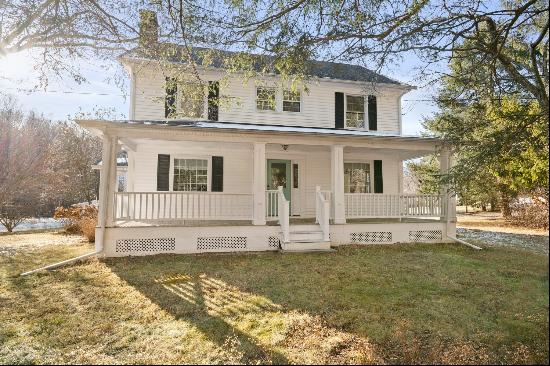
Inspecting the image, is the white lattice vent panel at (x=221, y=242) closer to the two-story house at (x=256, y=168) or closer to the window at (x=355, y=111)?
the two-story house at (x=256, y=168)

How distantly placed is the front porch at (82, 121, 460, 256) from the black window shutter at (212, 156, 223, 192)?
0.12 ft

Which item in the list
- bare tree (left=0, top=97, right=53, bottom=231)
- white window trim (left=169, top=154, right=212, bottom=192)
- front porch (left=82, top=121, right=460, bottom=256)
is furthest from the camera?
bare tree (left=0, top=97, right=53, bottom=231)

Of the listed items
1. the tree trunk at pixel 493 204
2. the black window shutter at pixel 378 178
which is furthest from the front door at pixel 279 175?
the tree trunk at pixel 493 204

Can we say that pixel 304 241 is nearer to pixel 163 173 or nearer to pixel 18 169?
pixel 163 173

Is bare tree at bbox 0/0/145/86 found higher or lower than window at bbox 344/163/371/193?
higher

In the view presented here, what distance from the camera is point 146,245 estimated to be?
346 inches

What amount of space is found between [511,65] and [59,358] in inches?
277

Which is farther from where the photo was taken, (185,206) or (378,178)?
(378,178)

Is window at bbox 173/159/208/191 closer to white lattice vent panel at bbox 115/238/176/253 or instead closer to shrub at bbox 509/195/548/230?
white lattice vent panel at bbox 115/238/176/253

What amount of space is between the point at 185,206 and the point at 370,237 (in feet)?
19.3

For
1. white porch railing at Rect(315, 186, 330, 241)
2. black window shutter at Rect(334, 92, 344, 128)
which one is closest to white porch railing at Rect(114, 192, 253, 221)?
white porch railing at Rect(315, 186, 330, 241)

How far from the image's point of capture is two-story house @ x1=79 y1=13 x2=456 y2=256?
869 cm

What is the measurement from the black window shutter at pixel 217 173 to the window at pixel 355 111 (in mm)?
5339

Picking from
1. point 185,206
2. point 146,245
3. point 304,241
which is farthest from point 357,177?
point 146,245
